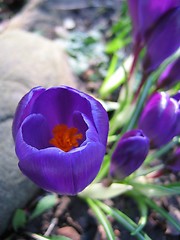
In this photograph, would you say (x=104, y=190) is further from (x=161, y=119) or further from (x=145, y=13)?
(x=145, y=13)

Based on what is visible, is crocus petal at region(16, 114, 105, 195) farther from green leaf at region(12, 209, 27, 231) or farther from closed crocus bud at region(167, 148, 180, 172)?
closed crocus bud at region(167, 148, 180, 172)

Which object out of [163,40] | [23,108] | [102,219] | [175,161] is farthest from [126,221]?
[163,40]

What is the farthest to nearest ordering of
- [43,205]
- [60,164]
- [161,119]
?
[43,205] → [161,119] → [60,164]

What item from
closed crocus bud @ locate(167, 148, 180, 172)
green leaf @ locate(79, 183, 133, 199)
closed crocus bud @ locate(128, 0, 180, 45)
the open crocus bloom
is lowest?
green leaf @ locate(79, 183, 133, 199)

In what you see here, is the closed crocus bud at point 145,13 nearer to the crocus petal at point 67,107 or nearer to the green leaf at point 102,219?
the crocus petal at point 67,107

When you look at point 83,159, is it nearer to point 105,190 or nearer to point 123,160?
point 123,160

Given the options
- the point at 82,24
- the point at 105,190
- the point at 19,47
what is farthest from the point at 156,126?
the point at 82,24

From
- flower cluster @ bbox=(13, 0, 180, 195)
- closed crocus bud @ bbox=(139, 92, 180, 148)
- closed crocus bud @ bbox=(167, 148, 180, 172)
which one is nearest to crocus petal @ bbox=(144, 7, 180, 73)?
flower cluster @ bbox=(13, 0, 180, 195)
